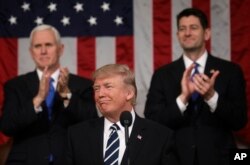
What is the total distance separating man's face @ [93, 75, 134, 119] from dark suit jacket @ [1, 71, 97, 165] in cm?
77

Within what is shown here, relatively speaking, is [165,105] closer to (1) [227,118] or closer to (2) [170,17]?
(1) [227,118]

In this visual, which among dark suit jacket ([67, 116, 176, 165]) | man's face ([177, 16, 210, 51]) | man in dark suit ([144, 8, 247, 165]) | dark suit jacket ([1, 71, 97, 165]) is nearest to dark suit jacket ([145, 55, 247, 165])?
man in dark suit ([144, 8, 247, 165])

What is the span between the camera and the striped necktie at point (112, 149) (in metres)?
3.54

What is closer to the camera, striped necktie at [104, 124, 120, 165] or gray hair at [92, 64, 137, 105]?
striped necktie at [104, 124, 120, 165]

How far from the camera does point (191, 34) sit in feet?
15.4

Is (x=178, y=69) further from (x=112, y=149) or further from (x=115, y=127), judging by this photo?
(x=112, y=149)

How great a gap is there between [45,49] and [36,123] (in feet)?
1.96

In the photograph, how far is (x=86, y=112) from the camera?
4.52 m

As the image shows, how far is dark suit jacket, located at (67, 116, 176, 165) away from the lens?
3.57 meters

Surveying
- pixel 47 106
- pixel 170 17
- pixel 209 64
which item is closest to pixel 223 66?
pixel 209 64

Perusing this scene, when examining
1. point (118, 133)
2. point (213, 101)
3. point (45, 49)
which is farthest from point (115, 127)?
point (45, 49)

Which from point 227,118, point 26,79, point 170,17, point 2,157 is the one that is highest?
point 170,17

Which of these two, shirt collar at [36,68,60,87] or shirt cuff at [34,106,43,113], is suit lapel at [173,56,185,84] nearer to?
shirt collar at [36,68,60,87]

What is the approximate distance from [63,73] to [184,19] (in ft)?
3.56
